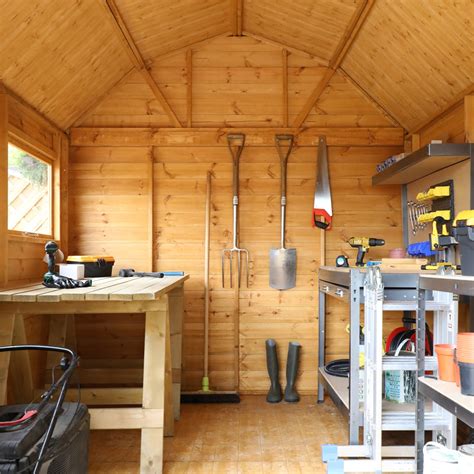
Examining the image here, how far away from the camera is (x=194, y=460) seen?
2.81 meters

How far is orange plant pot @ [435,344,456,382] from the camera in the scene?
75.5 inches

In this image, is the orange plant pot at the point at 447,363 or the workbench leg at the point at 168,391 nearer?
the orange plant pot at the point at 447,363

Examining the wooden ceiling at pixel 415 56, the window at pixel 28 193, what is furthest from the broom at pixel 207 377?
the wooden ceiling at pixel 415 56

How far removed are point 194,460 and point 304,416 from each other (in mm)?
1066

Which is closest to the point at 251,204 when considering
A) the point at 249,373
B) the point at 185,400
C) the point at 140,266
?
the point at 140,266

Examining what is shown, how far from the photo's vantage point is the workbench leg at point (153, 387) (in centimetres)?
252

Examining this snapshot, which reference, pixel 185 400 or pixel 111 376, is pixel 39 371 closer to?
pixel 111 376

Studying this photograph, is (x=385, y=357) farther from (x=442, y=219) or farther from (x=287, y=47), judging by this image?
(x=287, y=47)

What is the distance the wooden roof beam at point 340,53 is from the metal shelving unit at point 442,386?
188cm

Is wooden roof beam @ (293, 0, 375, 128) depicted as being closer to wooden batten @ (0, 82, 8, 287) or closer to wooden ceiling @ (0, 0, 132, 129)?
wooden ceiling @ (0, 0, 132, 129)

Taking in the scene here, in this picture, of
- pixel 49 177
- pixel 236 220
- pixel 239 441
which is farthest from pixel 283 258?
pixel 49 177

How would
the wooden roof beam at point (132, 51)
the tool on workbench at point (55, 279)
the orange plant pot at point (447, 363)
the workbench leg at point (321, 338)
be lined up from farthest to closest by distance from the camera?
the workbench leg at point (321, 338)
the wooden roof beam at point (132, 51)
the tool on workbench at point (55, 279)
the orange plant pot at point (447, 363)

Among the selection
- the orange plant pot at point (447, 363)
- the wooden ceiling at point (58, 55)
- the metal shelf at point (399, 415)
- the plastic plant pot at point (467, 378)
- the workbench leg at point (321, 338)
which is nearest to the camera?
the plastic plant pot at point (467, 378)

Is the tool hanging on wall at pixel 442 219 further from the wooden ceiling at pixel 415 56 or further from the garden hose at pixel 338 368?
the garden hose at pixel 338 368
